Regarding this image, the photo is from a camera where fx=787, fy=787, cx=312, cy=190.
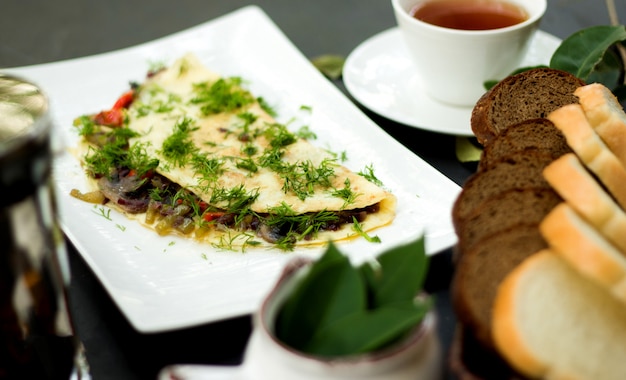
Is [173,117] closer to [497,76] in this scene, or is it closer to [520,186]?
[497,76]

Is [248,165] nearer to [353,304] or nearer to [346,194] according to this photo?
[346,194]

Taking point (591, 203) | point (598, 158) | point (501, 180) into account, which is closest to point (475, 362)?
point (591, 203)

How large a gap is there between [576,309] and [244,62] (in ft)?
7.76

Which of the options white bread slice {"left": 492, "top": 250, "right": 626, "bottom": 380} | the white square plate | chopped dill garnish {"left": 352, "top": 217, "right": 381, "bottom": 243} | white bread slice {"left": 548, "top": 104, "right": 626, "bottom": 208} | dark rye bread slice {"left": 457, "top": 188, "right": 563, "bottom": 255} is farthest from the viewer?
chopped dill garnish {"left": 352, "top": 217, "right": 381, "bottom": 243}

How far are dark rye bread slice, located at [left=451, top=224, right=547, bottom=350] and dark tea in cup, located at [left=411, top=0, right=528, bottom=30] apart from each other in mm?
1738

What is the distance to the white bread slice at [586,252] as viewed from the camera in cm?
167

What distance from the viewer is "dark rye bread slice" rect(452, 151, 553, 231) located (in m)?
2.14

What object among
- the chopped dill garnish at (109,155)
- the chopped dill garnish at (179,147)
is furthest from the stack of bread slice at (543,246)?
the chopped dill garnish at (109,155)

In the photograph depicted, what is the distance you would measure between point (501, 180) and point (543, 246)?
0.30 meters

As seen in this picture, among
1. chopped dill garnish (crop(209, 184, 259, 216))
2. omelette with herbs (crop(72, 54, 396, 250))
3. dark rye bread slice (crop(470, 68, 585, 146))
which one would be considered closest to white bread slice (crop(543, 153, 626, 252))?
dark rye bread slice (crop(470, 68, 585, 146))

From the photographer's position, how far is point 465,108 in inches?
136

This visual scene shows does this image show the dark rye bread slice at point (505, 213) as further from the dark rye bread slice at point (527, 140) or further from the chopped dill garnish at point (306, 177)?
the chopped dill garnish at point (306, 177)

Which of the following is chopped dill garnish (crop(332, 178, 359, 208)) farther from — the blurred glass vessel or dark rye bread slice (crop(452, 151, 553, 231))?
the blurred glass vessel

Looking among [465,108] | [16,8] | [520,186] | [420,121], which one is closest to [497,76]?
[465,108]
